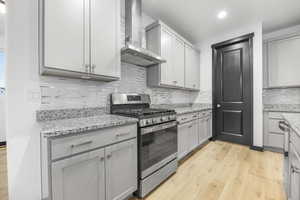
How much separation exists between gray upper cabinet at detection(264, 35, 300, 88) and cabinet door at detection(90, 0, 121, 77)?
339cm

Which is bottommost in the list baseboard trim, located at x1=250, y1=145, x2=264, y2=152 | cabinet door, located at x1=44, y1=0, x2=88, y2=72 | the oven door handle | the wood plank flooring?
the wood plank flooring

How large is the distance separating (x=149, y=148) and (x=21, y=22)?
1.79 metres

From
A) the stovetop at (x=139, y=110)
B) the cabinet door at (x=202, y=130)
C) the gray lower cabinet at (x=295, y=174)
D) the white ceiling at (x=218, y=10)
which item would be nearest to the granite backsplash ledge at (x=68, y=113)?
the stovetop at (x=139, y=110)

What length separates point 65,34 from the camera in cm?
128

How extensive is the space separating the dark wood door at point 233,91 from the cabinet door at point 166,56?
1.68 meters

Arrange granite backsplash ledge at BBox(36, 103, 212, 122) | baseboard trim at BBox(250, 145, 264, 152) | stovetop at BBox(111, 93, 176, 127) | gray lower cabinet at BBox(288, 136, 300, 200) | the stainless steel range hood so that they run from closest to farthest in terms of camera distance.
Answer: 1. gray lower cabinet at BBox(288, 136, 300, 200)
2. granite backsplash ledge at BBox(36, 103, 212, 122)
3. stovetop at BBox(111, 93, 176, 127)
4. the stainless steel range hood
5. baseboard trim at BBox(250, 145, 264, 152)

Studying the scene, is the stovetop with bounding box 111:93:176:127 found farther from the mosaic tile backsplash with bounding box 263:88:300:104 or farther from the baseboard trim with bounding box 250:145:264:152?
the mosaic tile backsplash with bounding box 263:88:300:104

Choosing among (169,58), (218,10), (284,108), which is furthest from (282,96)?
(169,58)

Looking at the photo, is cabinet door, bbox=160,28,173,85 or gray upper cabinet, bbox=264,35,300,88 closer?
cabinet door, bbox=160,28,173,85

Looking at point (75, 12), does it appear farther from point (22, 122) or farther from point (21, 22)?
point (22, 122)

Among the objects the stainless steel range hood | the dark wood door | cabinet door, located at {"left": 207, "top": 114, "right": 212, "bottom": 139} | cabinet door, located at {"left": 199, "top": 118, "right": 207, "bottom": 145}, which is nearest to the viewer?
the stainless steel range hood

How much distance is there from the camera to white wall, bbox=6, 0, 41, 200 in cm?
119

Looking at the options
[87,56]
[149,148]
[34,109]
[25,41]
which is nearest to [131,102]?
[149,148]

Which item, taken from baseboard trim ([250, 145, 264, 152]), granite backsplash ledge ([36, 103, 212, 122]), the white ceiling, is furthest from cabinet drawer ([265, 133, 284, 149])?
granite backsplash ledge ([36, 103, 212, 122])
